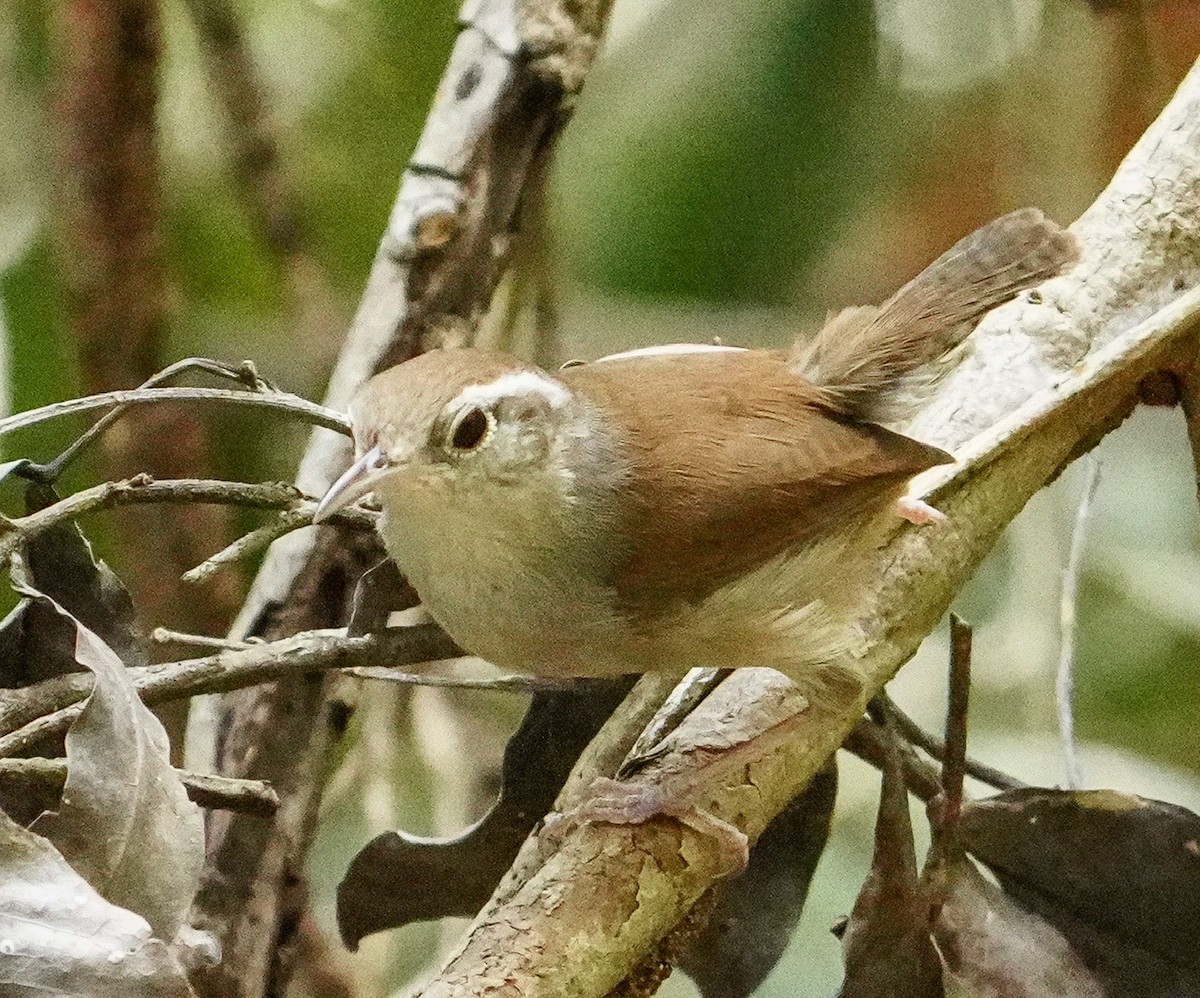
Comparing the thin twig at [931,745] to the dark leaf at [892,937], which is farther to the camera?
the thin twig at [931,745]

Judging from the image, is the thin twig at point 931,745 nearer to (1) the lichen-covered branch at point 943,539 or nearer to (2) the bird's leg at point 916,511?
(1) the lichen-covered branch at point 943,539

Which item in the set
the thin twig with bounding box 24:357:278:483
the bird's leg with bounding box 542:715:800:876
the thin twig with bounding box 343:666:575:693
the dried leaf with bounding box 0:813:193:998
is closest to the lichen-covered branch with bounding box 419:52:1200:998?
the bird's leg with bounding box 542:715:800:876

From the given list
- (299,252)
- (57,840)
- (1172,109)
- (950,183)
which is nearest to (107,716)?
(57,840)

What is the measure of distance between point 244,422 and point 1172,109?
65.5 inches

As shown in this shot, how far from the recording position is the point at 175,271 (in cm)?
225

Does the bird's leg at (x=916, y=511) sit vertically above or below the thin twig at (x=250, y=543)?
below

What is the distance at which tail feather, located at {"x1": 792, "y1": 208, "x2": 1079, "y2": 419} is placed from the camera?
1651 millimetres

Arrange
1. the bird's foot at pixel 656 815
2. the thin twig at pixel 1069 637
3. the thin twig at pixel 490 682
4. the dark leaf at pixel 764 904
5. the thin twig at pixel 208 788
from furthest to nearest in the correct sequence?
the thin twig at pixel 1069 637
the dark leaf at pixel 764 904
the thin twig at pixel 490 682
the bird's foot at pixel 656 815
the thin twig at pixel 208 788

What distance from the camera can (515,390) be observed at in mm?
1411

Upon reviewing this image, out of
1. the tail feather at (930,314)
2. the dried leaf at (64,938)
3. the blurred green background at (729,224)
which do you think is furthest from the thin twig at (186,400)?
the blurred green background at (729,224)

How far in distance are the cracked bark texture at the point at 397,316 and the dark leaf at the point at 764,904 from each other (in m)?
0.57

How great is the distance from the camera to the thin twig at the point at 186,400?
4.04 ft

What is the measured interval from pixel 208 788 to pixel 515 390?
0.53m

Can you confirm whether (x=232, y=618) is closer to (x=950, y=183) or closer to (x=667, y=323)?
(x=667, y=323)
